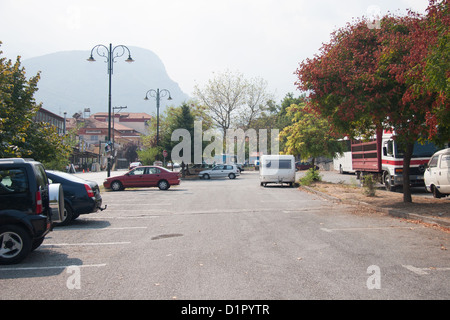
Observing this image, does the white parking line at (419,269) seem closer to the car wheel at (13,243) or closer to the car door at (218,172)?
the car wheel at (13,243)

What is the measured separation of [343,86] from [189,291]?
9.54m

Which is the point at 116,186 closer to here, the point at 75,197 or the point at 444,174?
the point at 75,197

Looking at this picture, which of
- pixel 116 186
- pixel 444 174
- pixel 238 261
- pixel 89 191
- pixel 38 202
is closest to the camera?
pixel 238 261

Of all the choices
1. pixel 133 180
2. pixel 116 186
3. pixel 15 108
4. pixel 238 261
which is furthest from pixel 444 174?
pixel 116 186

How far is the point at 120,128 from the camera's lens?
119812 millimetres

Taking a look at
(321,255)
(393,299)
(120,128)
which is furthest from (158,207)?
(120,128)

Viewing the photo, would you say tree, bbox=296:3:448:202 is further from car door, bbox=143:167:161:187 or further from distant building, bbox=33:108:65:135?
distant building, bbox=33:108:65:135

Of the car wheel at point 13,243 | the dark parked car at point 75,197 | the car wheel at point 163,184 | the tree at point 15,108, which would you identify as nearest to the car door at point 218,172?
the car wheel at point 163,184

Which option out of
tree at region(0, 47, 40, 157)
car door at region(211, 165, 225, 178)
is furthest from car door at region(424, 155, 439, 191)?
car door at region(211, 165, 225, 178)

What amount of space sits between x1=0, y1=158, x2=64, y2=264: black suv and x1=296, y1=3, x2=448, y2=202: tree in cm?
898

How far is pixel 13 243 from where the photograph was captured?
7.08 meters

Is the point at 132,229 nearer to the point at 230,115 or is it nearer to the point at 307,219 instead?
the point at 307,219

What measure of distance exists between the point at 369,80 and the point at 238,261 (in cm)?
794

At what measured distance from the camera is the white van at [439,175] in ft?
46.5
